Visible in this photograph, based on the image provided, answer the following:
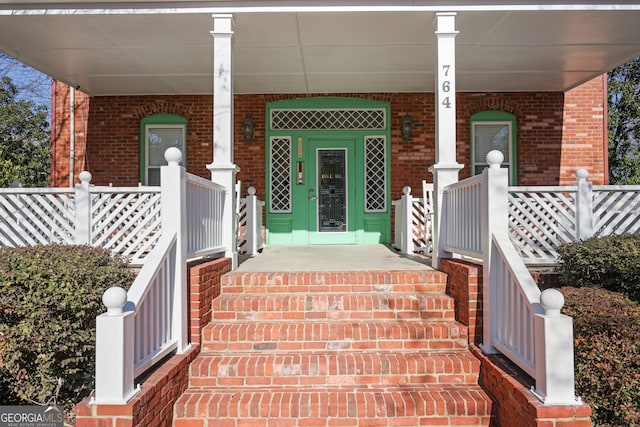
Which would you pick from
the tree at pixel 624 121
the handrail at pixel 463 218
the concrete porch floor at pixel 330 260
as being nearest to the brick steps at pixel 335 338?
the handrail at pixel 463 218

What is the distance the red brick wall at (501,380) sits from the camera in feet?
8.82

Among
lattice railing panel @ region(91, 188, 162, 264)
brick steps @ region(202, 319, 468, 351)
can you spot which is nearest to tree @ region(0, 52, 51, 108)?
lattice railing panel @ region(91, 188, 162, 264)

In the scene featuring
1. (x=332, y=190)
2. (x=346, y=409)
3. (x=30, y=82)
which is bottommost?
(x=346, y=409)

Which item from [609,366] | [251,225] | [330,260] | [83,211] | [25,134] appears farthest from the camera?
[25,134]

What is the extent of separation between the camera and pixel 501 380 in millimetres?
3324

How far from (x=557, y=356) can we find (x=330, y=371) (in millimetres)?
1755

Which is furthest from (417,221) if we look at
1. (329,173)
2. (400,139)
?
(329,173)

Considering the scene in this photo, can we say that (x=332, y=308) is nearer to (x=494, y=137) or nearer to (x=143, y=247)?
(x=143, y=247)

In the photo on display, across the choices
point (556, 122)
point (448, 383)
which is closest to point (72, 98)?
point (448, 383)

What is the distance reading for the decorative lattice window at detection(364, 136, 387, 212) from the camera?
29.5 ft

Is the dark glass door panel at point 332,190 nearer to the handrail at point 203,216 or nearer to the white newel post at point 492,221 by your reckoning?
the handrail at point 203,216

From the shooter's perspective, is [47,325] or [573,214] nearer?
[47,325]

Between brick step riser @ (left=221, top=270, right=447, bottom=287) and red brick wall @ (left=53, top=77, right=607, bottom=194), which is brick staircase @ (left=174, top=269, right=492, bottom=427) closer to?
brick step riser @ (left=221, top=270, right=447, bottom=287)

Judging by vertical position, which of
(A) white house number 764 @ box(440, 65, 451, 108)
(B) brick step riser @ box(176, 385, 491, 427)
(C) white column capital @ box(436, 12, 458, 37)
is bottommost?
(B) brick step riser @ box(176, 385, 491, 427)
